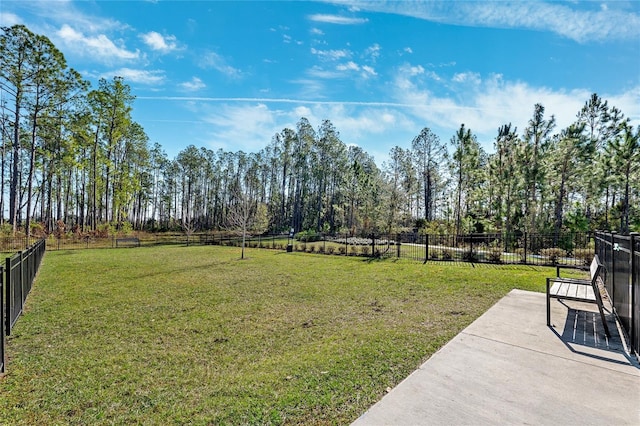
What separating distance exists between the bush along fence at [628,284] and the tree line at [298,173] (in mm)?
15077

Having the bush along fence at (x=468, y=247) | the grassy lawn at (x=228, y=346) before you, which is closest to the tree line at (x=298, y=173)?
the bush along fence at (x=468, y=247)

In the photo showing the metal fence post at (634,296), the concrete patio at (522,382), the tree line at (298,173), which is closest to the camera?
the concrete patio at (522,382)

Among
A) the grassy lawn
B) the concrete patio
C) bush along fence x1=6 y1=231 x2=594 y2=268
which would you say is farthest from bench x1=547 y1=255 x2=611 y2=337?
bush along fence x1=6 y1=231 x2=594 y2=268

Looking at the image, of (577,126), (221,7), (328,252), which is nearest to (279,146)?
(328,252)

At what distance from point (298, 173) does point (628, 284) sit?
43989 millimetres

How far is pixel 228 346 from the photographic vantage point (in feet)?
13.7

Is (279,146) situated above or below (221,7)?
above

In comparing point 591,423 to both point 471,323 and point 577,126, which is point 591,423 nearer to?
point 471,323

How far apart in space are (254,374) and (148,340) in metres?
2.24

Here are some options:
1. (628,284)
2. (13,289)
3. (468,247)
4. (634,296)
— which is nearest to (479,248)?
(468,247)

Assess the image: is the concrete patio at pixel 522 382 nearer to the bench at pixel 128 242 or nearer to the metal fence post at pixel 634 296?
the metal fence post at pixel 634 296

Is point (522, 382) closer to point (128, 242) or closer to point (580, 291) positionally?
point (580, 291)

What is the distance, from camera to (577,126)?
21969 mm

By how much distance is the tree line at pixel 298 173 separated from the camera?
2164 cm
